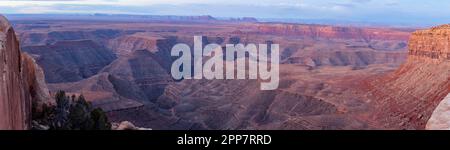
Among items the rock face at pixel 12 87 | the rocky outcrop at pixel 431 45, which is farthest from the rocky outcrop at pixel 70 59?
the rock face at pixel 12 87

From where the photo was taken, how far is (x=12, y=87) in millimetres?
14172

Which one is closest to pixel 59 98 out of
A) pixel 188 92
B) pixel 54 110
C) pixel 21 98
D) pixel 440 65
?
pixel 54 110

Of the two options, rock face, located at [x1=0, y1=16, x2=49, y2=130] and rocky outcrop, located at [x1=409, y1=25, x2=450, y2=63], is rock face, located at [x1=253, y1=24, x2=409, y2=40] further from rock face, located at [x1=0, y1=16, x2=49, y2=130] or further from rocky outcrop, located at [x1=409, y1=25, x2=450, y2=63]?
rock face, located at [x1=0, y1=16, x2=49, y2=130]

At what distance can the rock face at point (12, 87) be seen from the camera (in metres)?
12.8

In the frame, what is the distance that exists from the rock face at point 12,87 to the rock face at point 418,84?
26720 mm

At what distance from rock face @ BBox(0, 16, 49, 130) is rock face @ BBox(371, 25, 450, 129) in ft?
87.7

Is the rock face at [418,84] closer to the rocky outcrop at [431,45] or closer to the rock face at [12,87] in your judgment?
the rocky outcrop at [431,45]

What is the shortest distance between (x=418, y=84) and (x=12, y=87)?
3771cm

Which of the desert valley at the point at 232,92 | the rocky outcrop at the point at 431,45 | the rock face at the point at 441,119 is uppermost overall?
the rock face at the point at 441,119

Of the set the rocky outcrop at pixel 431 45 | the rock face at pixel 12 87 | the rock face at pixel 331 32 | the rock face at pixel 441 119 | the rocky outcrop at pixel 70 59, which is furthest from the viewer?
the rock face at pixel 331 32

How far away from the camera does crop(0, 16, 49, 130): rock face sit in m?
12.8

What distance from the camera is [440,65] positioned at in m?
46.1

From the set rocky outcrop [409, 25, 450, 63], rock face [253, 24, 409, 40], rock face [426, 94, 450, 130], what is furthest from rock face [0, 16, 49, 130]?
rock face [253, 24, 409, 40]
